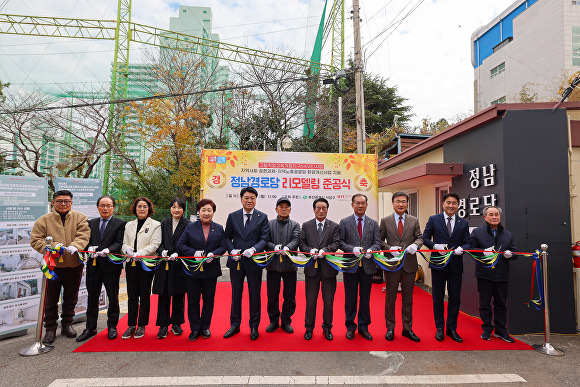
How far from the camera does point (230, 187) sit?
610cm

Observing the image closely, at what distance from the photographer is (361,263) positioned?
141 inches

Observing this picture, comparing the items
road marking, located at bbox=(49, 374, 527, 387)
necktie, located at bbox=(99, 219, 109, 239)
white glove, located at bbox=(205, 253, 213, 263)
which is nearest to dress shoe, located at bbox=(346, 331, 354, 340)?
road marking, located at bbox=(49, 374, 527, 387)

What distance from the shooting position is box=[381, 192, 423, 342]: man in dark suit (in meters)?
3.59

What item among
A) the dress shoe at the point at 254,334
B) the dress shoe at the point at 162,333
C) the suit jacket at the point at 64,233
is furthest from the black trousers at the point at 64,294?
the dress shoe at the point at 254,334

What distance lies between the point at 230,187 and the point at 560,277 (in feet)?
16.4

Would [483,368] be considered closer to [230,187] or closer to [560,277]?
[560,277]

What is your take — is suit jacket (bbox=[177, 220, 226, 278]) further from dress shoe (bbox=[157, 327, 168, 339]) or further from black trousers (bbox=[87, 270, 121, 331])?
black trousers (bbox=[87, 270, 121, 331])

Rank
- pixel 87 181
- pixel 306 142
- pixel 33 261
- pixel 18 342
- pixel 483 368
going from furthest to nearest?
pixel 306 142
pixel 87 181
pixel 33 261
pixel 18 342
pixel 483 368

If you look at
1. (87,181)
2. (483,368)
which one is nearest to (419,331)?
(483,368)

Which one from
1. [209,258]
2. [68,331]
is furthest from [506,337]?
[68,331]

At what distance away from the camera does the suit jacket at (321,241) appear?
3.62 metres

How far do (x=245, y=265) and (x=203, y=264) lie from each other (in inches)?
18.2

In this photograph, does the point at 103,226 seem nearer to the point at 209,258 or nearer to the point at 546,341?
the point at 209,258

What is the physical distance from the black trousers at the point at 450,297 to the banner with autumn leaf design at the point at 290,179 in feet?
8.81
